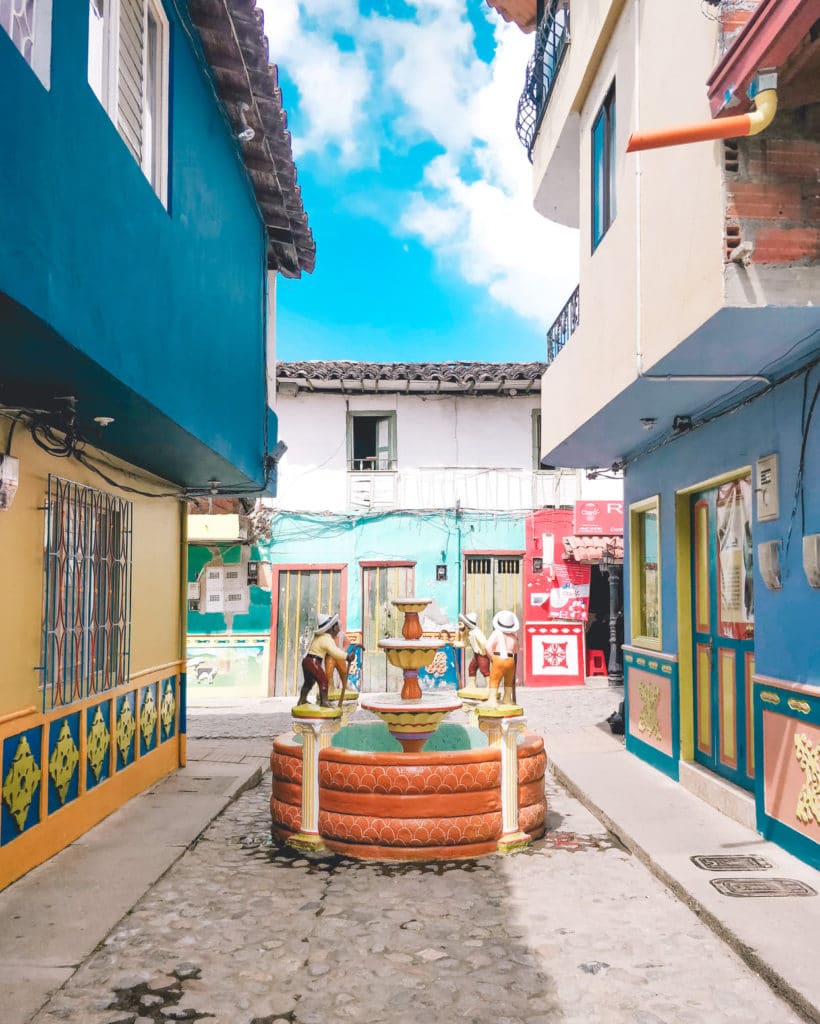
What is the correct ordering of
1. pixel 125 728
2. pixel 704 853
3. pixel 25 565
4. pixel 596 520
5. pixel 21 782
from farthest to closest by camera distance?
pixel 596 520, pixel 125 728, pixel 704 853, pixel 25 565, pixel 21 782

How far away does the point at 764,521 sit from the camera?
6664 mm

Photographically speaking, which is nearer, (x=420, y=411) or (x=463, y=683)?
(x=463, y=683)

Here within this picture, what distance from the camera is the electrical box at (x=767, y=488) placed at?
256 inches

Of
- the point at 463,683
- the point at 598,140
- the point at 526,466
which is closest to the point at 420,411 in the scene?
the point at 526,466

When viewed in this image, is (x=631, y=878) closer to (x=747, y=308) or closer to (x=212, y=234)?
(x=747, y=308)

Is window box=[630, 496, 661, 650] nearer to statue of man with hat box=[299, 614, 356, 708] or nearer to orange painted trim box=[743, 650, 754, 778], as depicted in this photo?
orange painted trim box=[743, 650, 754, 778]

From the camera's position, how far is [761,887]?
5.50 m

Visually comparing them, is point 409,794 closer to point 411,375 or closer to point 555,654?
point 555,654

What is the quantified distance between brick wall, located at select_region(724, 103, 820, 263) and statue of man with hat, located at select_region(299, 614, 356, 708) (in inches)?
163

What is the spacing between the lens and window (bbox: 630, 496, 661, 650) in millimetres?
9953

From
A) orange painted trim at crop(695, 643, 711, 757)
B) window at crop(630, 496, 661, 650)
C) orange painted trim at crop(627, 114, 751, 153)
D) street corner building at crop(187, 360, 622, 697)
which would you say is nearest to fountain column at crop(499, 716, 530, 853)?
orange painted trim at crop(695, 643, 711, 757)

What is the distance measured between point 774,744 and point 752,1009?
101 inches

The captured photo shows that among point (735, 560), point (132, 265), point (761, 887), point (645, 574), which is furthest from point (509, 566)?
point (132, 265)

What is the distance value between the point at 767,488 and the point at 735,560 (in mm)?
1309
